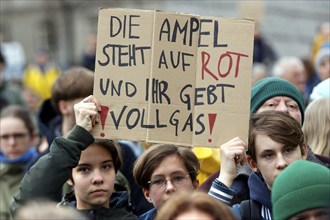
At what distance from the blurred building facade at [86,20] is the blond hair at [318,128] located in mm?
21810

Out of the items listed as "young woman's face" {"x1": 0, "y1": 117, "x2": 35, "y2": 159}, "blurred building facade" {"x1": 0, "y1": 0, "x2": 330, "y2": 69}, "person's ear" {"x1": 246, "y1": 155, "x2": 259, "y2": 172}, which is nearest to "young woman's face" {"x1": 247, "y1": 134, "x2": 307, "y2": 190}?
"person's ear" {"x1": 246, "y1": 155, "x2": 259, "y2": 172}

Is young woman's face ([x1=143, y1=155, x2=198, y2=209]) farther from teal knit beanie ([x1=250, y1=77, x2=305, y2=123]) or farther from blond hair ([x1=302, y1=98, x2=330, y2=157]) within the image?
blond hair ([x1=302, y1=98, x2=330, y2=157])

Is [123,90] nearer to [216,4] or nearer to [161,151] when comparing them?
[161,151]

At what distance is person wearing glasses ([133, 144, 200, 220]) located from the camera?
23.2 feet

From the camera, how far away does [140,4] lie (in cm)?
4422

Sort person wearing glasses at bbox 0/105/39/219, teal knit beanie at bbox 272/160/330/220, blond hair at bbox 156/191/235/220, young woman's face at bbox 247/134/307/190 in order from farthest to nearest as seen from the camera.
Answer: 1. person wearing glasses at bbox 0/105/39/219
2. young woman's face at bbox 247/134/307/190
3. teal knit beanie at bbox 272/160/330/220
4. blond hair at bbox 156/191/235/220

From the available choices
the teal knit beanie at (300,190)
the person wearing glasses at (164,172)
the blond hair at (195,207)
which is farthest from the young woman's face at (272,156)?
the blond hair at (195,207)

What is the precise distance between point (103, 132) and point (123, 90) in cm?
28

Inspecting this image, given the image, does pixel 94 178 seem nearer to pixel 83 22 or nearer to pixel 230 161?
pixel 230 161

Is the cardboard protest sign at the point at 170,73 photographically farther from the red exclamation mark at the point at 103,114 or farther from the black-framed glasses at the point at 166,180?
the black-framed glasses at the point at 166,180

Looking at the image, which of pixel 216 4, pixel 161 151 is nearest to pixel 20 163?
pixel 161 151

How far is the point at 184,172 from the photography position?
23.6 feet

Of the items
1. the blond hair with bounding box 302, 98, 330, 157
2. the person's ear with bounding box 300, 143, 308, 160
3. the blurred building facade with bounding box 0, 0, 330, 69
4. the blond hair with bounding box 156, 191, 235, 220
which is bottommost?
the blurred building facade with bounding box 0, 0, 330, 69

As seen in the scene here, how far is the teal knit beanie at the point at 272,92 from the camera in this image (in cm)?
806
